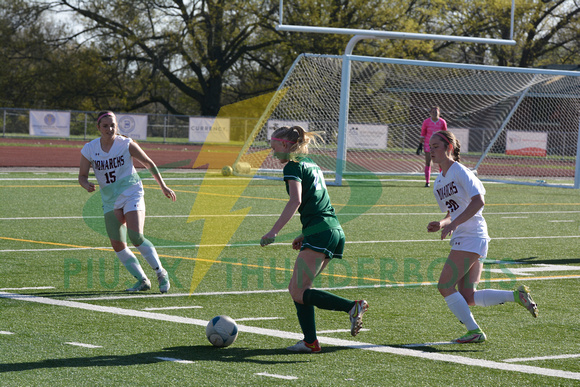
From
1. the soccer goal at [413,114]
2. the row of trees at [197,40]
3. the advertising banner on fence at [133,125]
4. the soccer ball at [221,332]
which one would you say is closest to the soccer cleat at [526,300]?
the soccer ball at [221,332]

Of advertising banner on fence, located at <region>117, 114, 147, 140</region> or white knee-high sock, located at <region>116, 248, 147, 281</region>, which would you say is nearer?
white knee-high sock, located at <region>116, 248, 147, 281</region>

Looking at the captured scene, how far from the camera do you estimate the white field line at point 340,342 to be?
5.30 m

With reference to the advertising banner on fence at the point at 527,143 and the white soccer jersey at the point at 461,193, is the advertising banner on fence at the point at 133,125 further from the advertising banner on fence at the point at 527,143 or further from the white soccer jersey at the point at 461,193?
the white soccer jersey at the point at 461,193

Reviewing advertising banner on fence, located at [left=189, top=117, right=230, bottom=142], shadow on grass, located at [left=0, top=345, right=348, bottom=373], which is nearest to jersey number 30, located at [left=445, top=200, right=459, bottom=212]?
shadow on grass, located at [left=0, top=345, right=348, bottom=373]

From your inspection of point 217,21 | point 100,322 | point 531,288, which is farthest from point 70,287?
point 217,21

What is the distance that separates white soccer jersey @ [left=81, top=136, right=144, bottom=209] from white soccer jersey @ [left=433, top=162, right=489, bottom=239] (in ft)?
10.4

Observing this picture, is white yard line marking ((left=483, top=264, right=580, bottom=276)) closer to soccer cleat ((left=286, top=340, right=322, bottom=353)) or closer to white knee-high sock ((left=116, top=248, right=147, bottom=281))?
white knee-high sock ((left=116, top=248, right=147, bottom=281))

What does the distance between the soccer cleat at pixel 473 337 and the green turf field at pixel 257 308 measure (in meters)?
0.09

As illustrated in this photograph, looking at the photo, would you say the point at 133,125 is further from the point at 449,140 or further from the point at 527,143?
the point at 449,140

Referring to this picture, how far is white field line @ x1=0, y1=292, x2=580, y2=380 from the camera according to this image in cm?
530

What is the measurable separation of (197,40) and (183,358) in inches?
1674

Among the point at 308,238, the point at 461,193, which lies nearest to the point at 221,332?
the point at 308,238

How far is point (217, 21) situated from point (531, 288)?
132ft

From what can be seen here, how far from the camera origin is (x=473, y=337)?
19.8 feet
